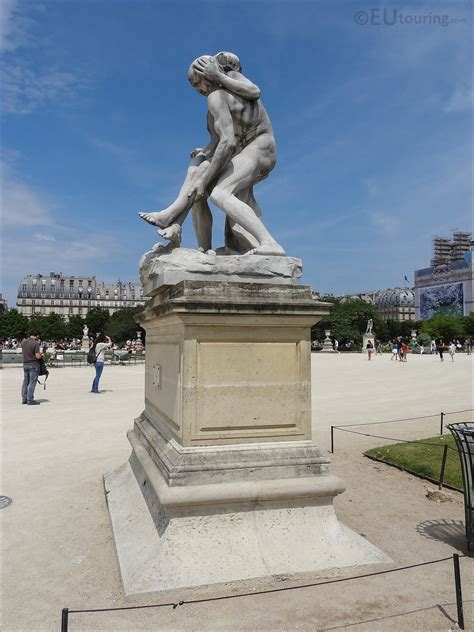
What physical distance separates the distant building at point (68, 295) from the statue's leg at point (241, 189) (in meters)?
124

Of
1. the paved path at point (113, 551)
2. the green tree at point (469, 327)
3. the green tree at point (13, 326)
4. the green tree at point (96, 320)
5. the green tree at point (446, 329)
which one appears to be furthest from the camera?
the green tree at point (96, 320)

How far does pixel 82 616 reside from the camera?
10.5 ft

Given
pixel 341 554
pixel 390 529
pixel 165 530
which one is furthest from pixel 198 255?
pixel 390 529

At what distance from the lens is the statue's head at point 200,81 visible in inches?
202

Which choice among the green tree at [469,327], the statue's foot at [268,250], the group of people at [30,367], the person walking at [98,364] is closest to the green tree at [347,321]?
the green tree at [469,327]

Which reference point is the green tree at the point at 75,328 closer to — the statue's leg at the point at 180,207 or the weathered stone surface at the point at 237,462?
the statue's leg at the point at 180,207

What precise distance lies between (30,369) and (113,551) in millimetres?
9148

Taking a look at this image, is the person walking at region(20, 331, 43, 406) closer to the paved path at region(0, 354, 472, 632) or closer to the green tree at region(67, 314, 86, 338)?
the paved path at region(0, 354, 472, 632)

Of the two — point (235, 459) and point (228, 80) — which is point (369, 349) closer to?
point (228, 80)

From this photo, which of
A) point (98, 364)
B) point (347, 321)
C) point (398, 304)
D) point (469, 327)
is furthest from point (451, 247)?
point (98, 364)

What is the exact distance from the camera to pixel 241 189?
201 inches

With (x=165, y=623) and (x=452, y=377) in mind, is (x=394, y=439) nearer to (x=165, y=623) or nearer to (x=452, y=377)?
(x=165, y=623)

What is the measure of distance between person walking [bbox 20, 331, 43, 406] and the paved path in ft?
9.01

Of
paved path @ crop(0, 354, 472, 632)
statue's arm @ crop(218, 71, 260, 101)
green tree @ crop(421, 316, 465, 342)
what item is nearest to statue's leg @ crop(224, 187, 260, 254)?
statue's arm @ crop(218, 71, 260, 101)
